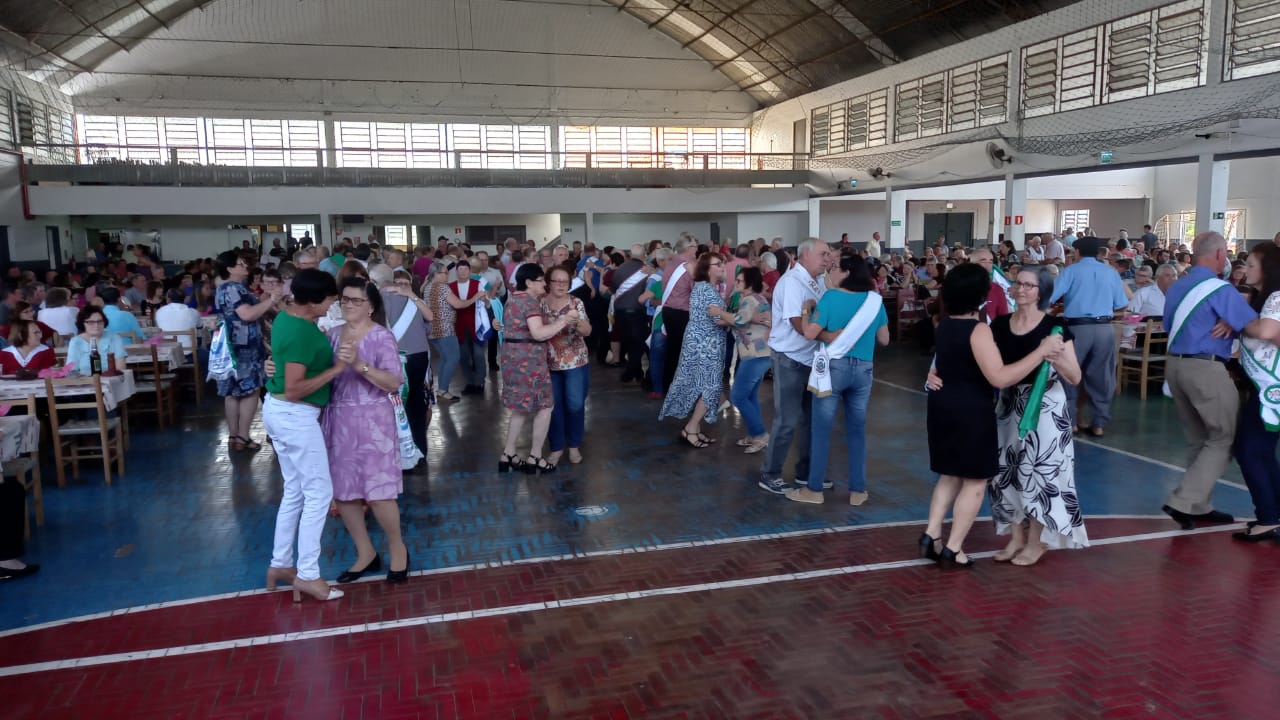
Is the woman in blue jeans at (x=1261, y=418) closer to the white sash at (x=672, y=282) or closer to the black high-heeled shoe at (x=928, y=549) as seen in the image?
the black high-heeled shoe at (x=928, y=549)

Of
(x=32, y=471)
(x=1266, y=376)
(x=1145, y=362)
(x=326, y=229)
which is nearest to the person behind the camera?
(x=1266, y=376)

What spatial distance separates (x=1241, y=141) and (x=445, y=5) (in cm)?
1979

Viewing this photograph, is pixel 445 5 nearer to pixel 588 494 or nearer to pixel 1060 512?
pixel 588 494

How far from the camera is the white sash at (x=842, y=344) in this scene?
518 centimetres

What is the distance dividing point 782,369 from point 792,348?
0.16 meters

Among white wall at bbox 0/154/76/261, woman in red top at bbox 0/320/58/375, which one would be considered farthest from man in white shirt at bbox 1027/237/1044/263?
white wall at bbox 0/154/76/261

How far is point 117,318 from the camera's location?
805 cm

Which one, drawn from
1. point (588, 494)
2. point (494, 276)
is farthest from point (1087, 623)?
point (494, 276)

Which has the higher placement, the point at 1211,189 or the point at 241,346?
the point at 1211,189

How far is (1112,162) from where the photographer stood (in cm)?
1538

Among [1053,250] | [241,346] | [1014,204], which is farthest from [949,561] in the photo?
[1014,204]

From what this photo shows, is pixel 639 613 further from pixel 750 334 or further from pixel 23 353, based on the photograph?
pixel 23 353


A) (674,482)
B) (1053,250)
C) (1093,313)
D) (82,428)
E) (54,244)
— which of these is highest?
(54,244)

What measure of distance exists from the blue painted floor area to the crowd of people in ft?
Result: 0.93
